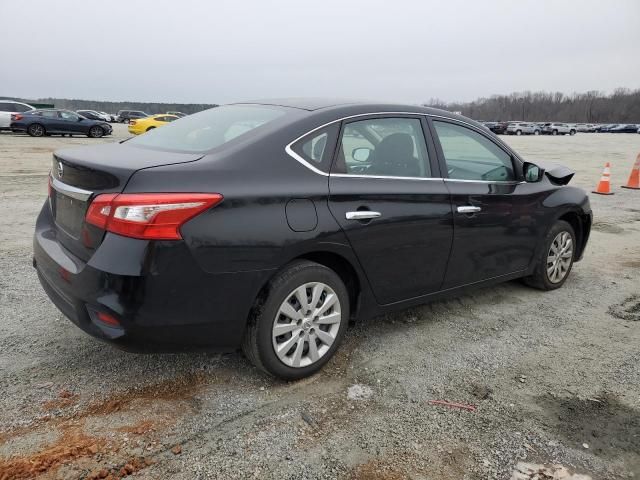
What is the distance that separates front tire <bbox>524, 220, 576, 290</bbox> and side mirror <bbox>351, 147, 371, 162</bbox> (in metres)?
2.18

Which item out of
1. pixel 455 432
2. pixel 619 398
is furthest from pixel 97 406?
pixel 619 398

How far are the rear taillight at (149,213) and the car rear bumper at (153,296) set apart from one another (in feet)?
0.16

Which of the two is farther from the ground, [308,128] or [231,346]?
[308,128]

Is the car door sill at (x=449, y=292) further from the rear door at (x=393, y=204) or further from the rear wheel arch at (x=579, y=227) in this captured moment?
the rear wheel arch at (x=579, y=227)

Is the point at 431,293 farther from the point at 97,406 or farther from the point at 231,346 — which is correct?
the point at 97,406

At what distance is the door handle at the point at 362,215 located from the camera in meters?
3.01

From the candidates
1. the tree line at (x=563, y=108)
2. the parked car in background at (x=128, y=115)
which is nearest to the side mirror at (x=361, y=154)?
the parked car in background at (x=128, y=115)

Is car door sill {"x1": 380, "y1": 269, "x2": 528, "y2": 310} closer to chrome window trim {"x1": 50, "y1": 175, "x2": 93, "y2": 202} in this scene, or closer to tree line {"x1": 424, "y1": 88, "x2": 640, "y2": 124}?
chrome window trim {"x1": 50, "y1": 175, "x2": 93, "y2": 202}

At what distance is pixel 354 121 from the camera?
324 centimetres

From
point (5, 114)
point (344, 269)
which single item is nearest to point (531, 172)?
point (344, 269)

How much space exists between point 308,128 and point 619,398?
8.05 feet

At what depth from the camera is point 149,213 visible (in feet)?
7.92

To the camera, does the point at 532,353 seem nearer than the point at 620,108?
Yes

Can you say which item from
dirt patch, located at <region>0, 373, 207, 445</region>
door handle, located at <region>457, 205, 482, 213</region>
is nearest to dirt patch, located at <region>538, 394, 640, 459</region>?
door handle, located at <region>457, 205, 482, 213</region>
